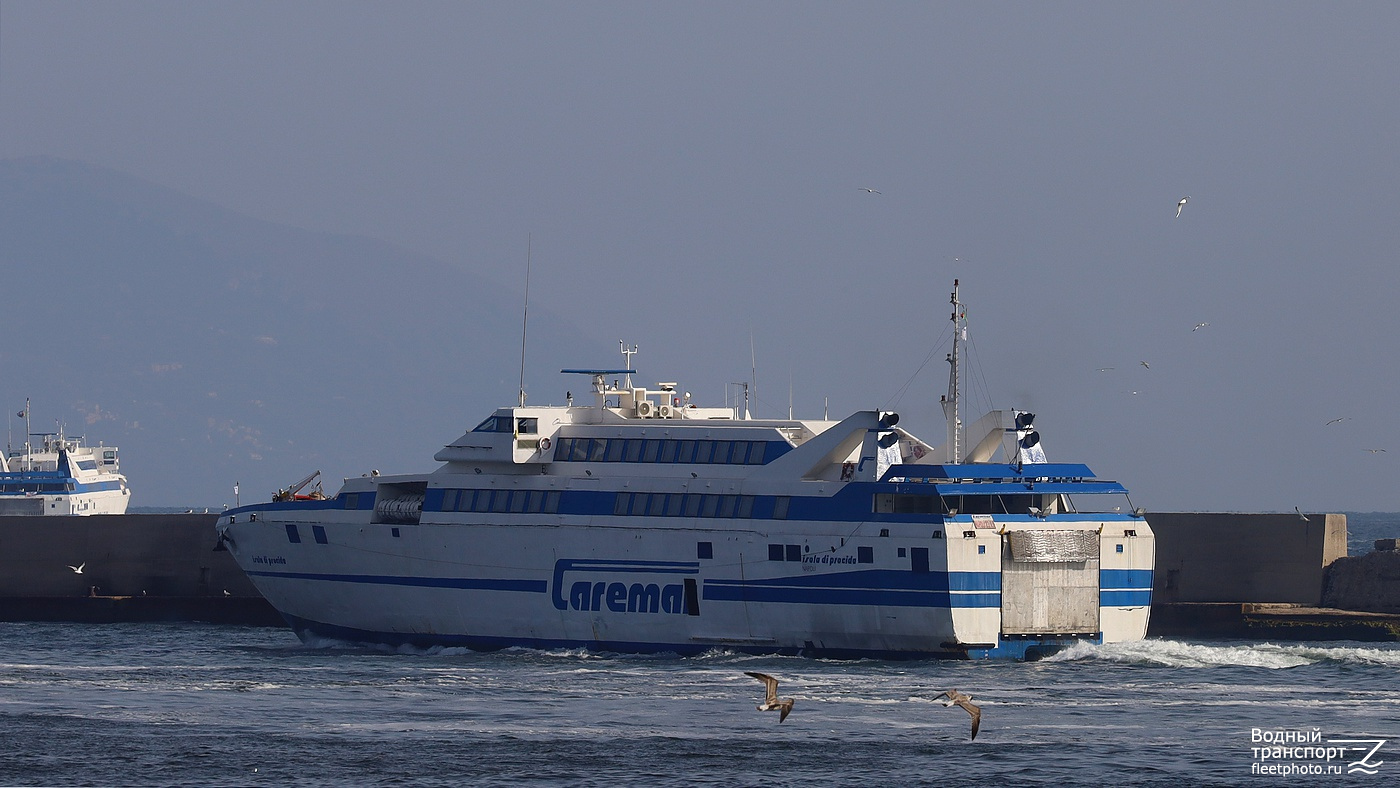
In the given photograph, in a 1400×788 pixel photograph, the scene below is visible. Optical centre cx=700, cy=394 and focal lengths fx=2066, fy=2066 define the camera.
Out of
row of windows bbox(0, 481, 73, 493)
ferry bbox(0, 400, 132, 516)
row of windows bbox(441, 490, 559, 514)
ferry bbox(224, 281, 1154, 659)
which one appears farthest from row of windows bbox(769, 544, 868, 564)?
row of windows bbox(0, 481, 73, 493)

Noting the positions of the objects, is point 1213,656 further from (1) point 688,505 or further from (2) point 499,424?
(2) point 499,424

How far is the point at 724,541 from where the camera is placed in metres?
43.7

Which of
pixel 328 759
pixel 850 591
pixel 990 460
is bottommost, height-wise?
pixel 328 759

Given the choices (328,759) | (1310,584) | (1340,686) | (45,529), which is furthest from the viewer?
(45,529)

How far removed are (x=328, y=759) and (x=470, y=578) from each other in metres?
14.1

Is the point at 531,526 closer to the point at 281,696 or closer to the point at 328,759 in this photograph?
the point at 281,696

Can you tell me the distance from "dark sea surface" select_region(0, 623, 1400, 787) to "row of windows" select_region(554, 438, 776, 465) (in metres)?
4.30

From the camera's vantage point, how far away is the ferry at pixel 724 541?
41.8 metres

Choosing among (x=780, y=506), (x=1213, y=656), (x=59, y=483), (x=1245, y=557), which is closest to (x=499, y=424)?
(x=780, y=506)

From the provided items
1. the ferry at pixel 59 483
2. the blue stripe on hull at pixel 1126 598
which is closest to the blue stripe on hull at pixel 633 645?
the blue stripe on hull at pixel 1126 598

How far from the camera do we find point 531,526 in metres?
45.7

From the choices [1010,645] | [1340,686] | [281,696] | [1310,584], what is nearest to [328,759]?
[281,696]

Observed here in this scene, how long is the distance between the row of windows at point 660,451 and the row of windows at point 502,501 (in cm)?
110

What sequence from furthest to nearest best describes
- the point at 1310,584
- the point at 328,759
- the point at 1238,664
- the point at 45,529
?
the point at 45,529 → the point at 1310,584 → the point at 1238,664 → the point at 328,759
